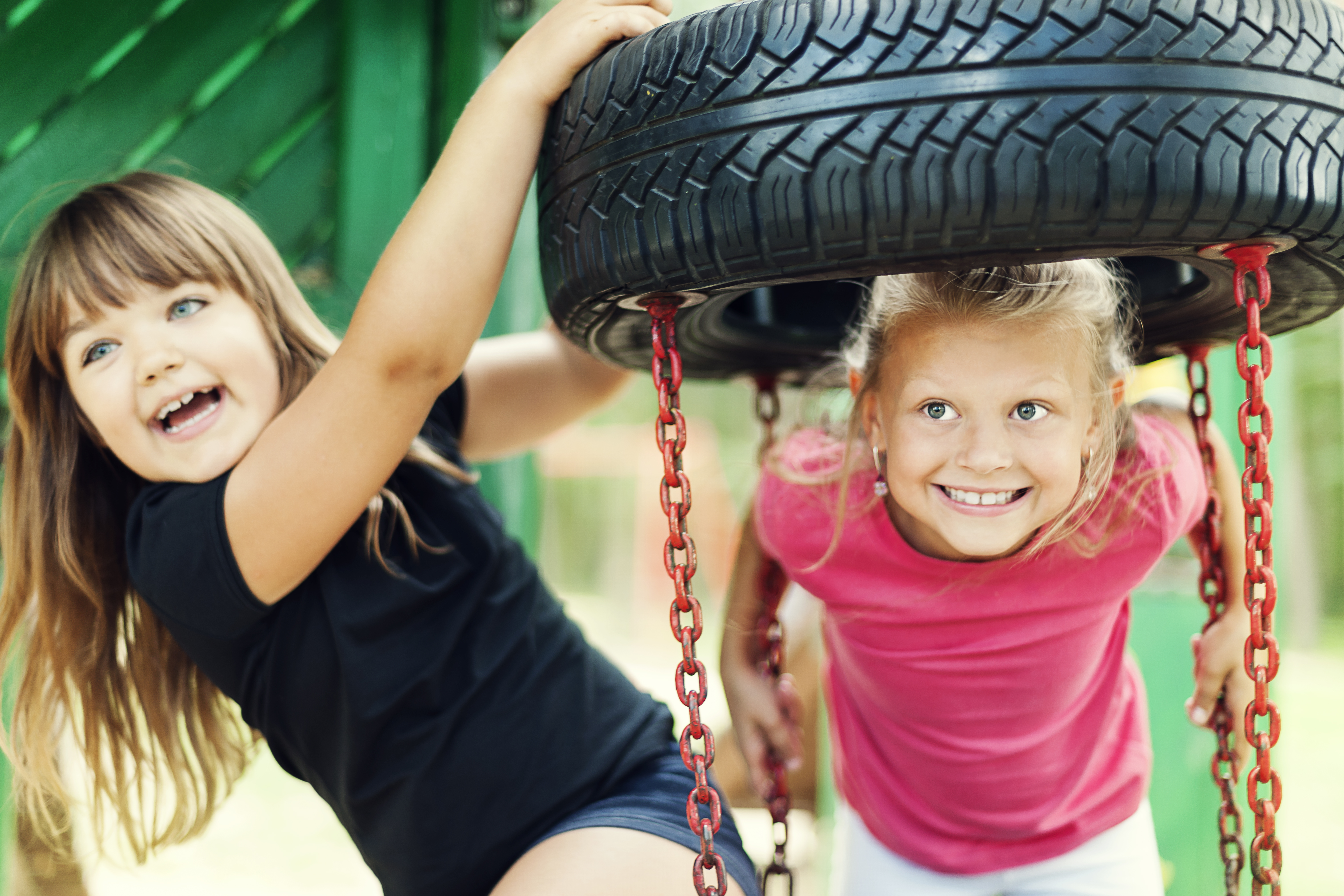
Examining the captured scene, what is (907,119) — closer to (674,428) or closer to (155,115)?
(674,428)

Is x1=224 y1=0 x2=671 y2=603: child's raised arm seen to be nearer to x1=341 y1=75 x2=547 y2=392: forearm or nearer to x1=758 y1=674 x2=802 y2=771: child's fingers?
x1=341 y1=75 x2=547 y2=392: forearm

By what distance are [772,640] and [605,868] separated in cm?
40

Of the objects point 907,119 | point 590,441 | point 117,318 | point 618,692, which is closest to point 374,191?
point 117,318

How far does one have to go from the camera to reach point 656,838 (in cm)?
113

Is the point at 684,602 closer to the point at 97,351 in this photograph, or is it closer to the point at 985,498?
the point at 985,498

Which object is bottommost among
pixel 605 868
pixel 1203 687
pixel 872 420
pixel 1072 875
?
pixel 1072 875

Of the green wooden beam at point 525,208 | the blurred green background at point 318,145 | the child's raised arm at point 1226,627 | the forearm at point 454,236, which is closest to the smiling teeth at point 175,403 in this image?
the forearm at point 454,236

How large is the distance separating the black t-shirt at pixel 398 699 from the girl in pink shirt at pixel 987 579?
34cm

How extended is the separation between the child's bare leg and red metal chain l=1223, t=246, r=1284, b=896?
532 millimetres

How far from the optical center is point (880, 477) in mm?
1170

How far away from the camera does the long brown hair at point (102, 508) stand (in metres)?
1.24

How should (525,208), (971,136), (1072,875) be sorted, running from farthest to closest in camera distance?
(525,208) < (1072,875) < (971,136)

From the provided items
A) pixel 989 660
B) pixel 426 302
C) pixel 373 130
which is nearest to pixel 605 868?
pixel 989 660

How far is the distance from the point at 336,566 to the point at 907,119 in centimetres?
89
